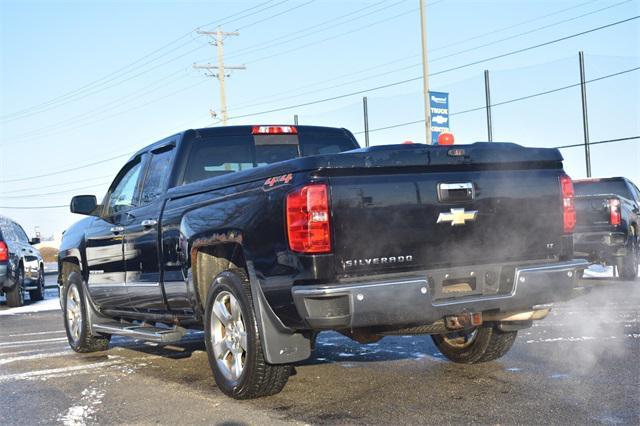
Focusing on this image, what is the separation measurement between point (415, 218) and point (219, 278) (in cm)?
150

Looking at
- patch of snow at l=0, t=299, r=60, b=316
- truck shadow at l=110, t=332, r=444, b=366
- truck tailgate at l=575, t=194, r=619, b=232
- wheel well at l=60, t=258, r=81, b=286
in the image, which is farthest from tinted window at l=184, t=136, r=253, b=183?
patch of snow at l=0, t=299, r=60, b=316

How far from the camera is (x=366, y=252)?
4.93 metres

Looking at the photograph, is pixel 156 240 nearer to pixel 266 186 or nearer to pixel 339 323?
pixel 266 186

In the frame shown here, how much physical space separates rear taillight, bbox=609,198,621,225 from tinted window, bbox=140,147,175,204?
8.33 m

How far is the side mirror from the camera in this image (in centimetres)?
818

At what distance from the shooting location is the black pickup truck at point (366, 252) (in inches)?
191

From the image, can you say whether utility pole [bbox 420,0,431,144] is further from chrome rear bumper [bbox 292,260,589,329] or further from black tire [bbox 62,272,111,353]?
chrome rear bumper [bbox 292,260,589,329]

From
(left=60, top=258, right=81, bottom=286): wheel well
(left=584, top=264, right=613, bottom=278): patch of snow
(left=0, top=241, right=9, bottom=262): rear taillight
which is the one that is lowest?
(left=584, top=264, right=613, bottom=278): patch of snow

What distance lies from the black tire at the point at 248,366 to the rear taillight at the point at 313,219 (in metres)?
0.73

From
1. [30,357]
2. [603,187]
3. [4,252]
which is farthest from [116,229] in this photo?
[603,187]

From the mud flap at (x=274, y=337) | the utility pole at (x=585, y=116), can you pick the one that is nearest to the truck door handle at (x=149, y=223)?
the mud flap at (x=274, y=337)

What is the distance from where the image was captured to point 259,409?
17.2ft

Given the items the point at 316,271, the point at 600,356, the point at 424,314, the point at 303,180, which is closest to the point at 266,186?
the point at 303,180

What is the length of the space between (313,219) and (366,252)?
390 mm
